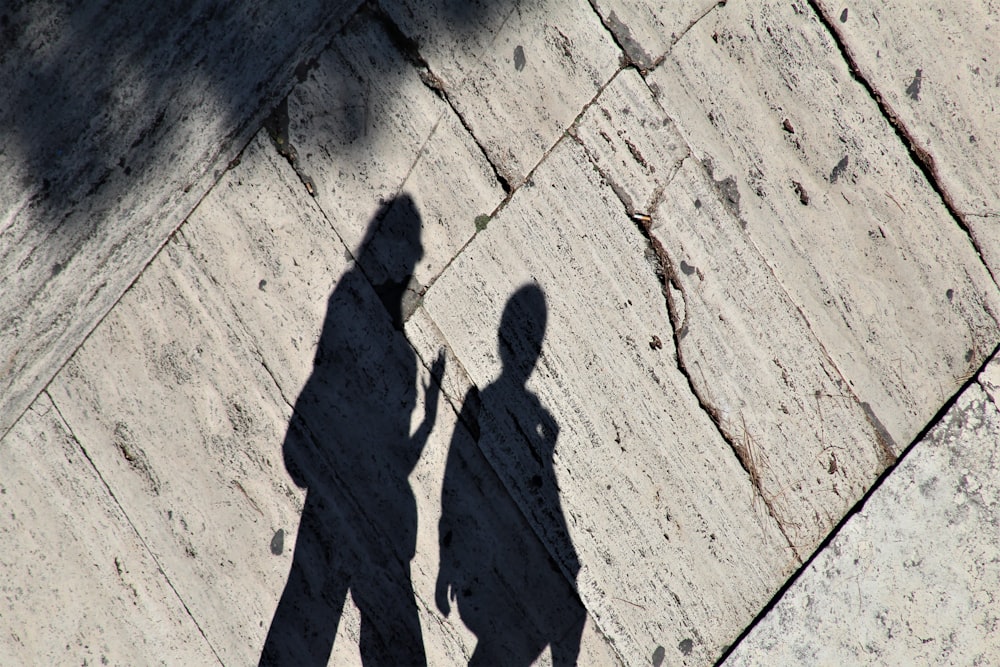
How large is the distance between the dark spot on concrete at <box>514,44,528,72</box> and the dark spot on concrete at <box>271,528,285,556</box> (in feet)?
7.83

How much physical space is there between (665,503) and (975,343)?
5.46 feet

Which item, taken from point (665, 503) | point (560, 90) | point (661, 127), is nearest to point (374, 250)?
point (560, 90)

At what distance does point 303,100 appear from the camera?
3.09m

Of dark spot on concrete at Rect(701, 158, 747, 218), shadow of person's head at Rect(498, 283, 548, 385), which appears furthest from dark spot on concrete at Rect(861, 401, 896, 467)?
shadow of person's head at Rect(498, 283, 548, 385)

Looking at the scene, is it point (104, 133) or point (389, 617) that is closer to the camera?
point (104, 133)

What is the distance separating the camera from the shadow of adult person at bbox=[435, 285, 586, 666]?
308cm

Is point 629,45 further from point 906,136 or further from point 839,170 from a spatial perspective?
point 906,136

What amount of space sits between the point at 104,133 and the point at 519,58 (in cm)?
186

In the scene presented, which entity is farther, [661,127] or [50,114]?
[661,127]

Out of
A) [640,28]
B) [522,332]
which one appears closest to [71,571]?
[522,332]

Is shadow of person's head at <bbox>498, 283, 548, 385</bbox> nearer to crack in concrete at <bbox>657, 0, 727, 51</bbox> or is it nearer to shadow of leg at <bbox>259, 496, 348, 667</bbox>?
shadow of leg at <bbox>259, 496, 348, 667</bbox>

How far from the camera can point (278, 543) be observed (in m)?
3.06

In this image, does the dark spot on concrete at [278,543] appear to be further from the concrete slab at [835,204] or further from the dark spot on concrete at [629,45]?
the dark spot on concrete at [629,45]

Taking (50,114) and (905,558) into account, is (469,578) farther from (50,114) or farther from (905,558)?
(50,114)
